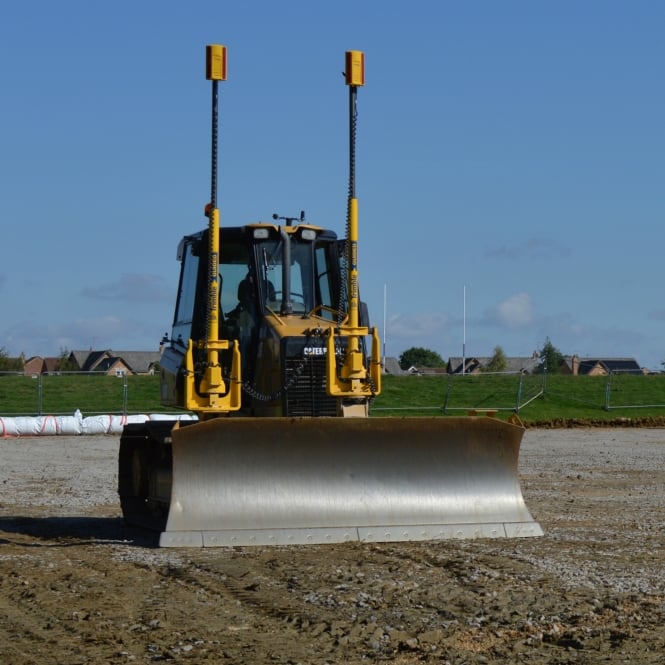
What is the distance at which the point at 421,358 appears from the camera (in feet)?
411

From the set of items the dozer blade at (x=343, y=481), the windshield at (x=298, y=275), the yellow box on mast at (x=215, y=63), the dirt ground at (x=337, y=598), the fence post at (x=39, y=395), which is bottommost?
the dirt ground at (x=337, y=598)

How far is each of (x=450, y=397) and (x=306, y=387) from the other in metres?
30.7

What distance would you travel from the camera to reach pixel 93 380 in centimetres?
4081

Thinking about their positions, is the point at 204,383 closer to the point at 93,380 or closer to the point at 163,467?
the point at 163,467

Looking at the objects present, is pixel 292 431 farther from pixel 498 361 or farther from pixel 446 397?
pixel 498 361

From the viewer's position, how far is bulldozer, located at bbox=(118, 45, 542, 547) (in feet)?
34.5

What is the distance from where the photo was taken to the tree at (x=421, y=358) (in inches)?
4877

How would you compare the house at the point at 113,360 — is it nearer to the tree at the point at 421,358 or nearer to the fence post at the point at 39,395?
the tree at the point at 421,358

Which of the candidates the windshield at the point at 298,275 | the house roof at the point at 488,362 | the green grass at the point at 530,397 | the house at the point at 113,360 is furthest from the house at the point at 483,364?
the windshield at the point at 298,275

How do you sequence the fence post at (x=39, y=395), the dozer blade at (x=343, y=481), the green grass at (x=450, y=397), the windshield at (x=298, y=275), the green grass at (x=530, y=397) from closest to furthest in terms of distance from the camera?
the dozer blade at (x=343, y=481) < the windshield at (x=298, y=275) < the fence post at (x=39, y=395) < the green grass at (x=450, y=397) < the green grass at (x=530, y=397)

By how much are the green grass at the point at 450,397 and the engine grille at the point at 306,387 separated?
83.4ft

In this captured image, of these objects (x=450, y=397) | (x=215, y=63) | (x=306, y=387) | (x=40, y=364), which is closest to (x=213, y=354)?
(x=306, y=387)

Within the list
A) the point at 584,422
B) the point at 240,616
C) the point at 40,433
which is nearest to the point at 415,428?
the point at 240,616

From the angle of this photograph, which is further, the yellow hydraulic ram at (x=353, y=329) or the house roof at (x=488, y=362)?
the house roof at (x=488, y=362)
